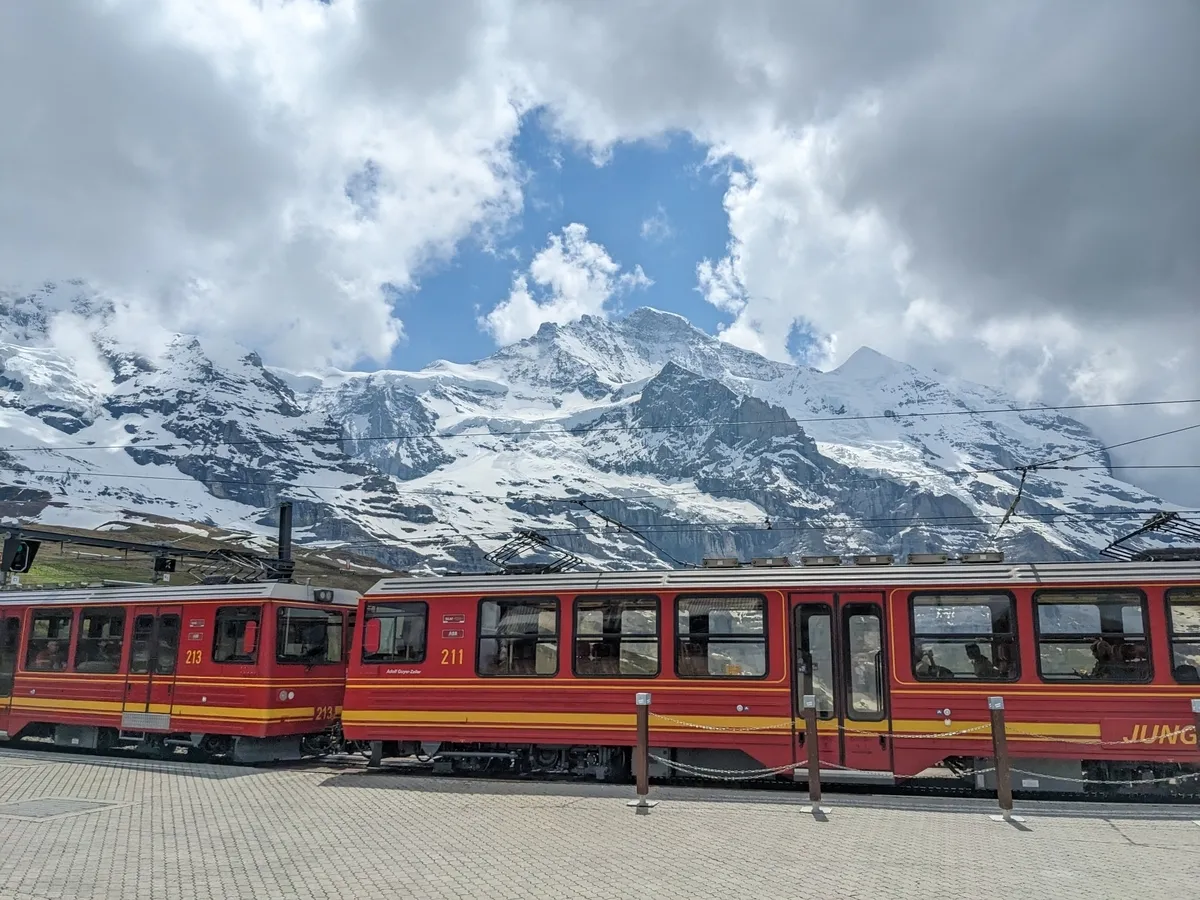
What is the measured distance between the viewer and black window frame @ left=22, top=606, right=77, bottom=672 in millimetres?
22125

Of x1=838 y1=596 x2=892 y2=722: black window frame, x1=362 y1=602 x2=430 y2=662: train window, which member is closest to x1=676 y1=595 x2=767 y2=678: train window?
x1=838 y1=596 x2=892 y2=722: black window frame

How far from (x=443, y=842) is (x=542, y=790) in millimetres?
4230

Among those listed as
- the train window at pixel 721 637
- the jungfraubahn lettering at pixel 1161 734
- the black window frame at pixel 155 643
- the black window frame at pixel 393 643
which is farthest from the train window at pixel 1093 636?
the black window frame at pixel 155 643

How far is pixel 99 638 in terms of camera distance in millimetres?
21656

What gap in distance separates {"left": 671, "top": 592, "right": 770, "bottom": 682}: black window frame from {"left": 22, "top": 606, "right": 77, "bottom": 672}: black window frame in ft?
47.8

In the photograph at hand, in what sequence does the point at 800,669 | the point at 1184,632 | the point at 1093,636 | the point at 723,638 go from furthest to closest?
the point at 723,638 < the point at 800,669 < the point at 1093,636 < the point at 1184,632

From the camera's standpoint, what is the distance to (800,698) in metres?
15.6

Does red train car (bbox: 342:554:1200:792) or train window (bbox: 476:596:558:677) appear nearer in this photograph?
red train car (bbox: 342:554:1200:792)

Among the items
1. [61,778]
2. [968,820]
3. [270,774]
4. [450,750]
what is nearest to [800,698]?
[968,820]

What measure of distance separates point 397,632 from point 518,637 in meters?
2.57

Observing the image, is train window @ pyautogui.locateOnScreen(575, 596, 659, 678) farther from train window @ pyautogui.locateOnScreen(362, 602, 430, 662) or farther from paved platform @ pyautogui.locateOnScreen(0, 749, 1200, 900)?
train window @ pyautogui.locateOnScreen(362, 602, 430, 662)

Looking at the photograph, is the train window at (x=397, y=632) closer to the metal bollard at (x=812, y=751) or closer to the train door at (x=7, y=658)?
the metal bollard at (x=812, y=751)

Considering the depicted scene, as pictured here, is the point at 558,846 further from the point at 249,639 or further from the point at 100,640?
the point at 100,640

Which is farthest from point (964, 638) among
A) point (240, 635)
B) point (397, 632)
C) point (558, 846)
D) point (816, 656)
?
point (240, 635)
